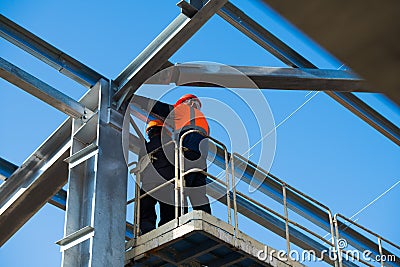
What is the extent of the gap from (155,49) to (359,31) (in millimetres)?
8749

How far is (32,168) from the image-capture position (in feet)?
34.9

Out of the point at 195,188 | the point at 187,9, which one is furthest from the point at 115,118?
the point at 187,9

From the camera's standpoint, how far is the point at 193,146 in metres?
10.4

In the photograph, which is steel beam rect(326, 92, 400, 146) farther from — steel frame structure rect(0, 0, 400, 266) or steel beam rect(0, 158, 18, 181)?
steel beam rect(0, 158, 18, 181)

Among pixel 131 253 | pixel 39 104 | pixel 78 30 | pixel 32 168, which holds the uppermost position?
pixel 78 30

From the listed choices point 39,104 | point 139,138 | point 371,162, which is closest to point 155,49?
point 139,138

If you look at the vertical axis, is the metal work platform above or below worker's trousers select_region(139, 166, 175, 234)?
below

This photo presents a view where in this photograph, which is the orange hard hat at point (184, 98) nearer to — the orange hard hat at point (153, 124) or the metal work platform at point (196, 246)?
the orange hard hat at point (153, 124)

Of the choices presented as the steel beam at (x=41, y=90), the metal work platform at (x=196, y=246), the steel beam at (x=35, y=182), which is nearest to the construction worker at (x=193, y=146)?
the metal work platform at (x=196, y=246)

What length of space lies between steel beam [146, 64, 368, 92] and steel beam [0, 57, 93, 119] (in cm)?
109

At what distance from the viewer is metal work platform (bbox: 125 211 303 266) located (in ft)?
28.0

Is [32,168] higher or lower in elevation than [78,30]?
lower

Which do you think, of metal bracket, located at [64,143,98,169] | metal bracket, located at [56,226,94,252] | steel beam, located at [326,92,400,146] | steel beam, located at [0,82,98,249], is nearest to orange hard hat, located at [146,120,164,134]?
steel beam, located at [0,82,98,249]

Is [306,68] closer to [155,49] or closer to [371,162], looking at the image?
[155,49]
